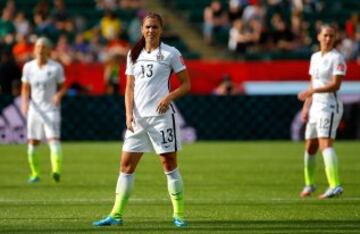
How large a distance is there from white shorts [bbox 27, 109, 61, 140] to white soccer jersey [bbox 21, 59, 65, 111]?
0.10 metres

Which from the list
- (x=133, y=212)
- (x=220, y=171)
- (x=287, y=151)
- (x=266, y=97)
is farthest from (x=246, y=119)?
(x=133, y=212)

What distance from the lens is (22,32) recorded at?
93.0 ft

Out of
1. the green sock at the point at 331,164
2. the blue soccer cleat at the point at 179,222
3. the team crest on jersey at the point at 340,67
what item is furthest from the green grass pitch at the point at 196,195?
the team crest on jersey at the point at 340,67

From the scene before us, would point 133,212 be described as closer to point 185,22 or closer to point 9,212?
point 9,212

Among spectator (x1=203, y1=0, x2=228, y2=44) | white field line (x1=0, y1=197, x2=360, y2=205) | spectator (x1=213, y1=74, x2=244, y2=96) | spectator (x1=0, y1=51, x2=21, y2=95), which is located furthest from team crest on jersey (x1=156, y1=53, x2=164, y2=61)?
spectator (x1=203, y1=0, x2=228, y2=44)

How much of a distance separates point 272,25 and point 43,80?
15720 mm

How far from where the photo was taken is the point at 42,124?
17234 mm

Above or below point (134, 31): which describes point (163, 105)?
above

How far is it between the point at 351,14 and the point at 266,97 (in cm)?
791

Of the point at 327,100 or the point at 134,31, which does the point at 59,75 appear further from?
the point at 134,31

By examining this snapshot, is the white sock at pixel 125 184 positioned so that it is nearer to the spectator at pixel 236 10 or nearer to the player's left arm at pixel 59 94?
the player's left arm at pixel 59 94

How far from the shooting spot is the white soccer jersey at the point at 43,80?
677 inches

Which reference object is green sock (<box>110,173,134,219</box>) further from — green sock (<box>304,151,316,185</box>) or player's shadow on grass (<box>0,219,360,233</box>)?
green sock (<box>304,151,316,185</box>)

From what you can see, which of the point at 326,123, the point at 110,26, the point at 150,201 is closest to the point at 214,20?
the point at 110,26
